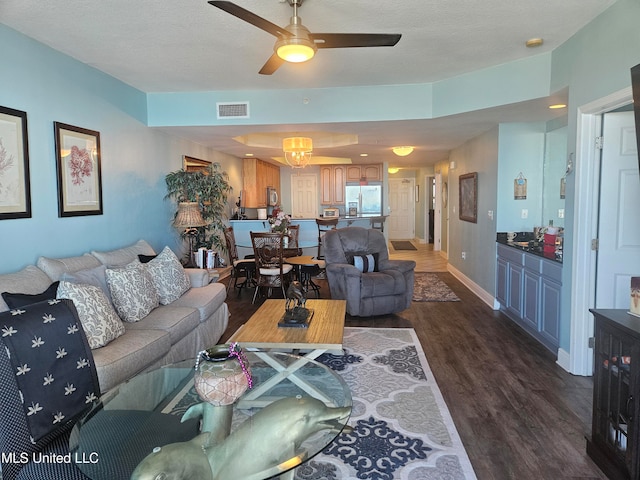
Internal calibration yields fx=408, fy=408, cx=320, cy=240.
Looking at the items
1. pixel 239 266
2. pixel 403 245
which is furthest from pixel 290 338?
pixel 403 245

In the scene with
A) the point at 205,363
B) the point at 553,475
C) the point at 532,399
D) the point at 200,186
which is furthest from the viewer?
the point at 200,186

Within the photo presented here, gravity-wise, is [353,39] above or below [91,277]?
above

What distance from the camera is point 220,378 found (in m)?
1.34

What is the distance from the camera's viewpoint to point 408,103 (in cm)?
438

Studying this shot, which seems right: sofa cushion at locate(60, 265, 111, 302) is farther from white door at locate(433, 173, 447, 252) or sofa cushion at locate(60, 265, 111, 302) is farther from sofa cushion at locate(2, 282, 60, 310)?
white door at locate(433, 173, 447, 252)

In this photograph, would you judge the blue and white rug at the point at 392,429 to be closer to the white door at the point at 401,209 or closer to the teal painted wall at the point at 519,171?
the teal painted wall at the point at 519,171

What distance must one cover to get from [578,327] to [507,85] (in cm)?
222

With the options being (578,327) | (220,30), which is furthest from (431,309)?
(220,30)

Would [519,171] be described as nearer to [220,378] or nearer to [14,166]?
[220,378]

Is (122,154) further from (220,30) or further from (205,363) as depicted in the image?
(205,363)

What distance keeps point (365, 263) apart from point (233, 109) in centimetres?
234

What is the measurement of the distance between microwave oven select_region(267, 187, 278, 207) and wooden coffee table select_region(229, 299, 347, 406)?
18.6 ft

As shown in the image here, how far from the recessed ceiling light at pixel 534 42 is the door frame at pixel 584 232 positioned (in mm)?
627

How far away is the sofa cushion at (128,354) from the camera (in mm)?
2273
